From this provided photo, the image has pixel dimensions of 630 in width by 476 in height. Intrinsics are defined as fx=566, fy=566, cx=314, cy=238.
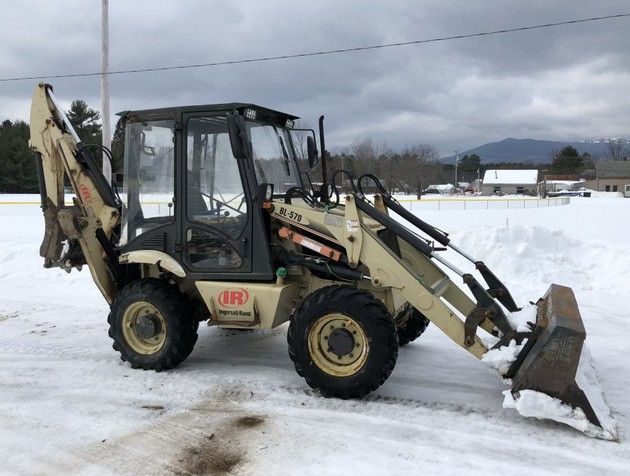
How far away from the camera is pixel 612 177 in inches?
3556

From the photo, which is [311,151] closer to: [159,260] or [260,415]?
[159,260]

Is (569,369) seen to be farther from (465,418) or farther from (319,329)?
(319,329)

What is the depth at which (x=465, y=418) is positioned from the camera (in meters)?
4.36

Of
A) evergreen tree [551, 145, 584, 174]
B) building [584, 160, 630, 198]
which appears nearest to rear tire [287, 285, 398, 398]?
building [584, 160, 630, 198]

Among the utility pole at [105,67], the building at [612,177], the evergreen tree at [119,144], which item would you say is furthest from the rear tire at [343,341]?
the building at [612,177]

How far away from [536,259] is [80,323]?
7514mm

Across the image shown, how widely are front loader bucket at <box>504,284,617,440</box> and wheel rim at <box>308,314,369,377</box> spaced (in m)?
1.22

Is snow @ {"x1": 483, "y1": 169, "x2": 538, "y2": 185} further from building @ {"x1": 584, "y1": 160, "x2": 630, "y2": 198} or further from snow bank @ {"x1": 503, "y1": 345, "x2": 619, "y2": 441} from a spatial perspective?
snow bank @ {"x1": 503, "y1": 345, "x2": 619, "y2": 441}

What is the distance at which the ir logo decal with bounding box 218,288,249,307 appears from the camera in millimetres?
5234

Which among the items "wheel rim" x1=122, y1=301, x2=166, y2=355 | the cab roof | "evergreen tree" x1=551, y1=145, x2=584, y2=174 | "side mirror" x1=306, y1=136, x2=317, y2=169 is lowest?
"wheel rim" x1=122, y1=301, x2=166, y2=355

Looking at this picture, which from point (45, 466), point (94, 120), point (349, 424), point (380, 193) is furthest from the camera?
point (94, 120)

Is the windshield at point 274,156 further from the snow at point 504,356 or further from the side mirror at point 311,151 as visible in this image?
the snow at point 504,356

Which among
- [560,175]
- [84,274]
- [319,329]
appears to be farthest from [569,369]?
[560,175]

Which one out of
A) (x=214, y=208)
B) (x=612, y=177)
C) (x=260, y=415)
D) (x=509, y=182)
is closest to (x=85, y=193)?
(x=214, y=208)
